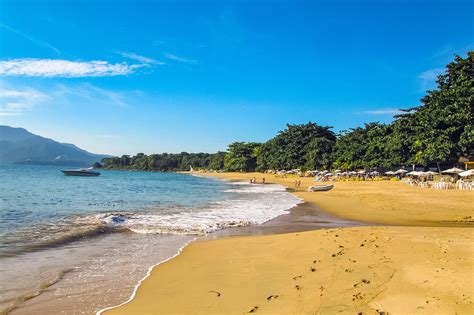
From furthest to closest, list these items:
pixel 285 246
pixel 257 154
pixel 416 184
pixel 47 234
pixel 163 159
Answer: pixel 163 159
pixel 257 154
pixel 416 184
pixel 47 234
pixel 285 246

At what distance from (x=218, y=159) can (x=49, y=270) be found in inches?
5438

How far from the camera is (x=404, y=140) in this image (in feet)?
168

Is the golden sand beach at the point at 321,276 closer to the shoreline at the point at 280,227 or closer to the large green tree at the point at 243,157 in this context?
the shoreline at the point at 280,227

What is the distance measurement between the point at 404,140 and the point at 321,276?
5151 cm

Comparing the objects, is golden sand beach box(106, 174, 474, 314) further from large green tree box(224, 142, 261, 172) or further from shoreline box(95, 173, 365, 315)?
large green tree box(224, 142, 261, 172)

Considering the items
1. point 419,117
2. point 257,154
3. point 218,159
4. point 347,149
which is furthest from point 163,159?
point 419,117

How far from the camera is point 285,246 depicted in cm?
945

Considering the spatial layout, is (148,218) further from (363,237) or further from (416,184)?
(416,184)

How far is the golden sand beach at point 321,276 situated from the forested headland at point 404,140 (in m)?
35.9

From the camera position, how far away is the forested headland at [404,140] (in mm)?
40094

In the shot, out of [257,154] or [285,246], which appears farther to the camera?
[257,154]

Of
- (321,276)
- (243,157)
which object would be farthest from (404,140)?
(243,157)

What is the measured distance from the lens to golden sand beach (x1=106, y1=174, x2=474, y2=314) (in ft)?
16.0

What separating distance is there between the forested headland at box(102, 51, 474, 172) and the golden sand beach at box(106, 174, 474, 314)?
35.9m
